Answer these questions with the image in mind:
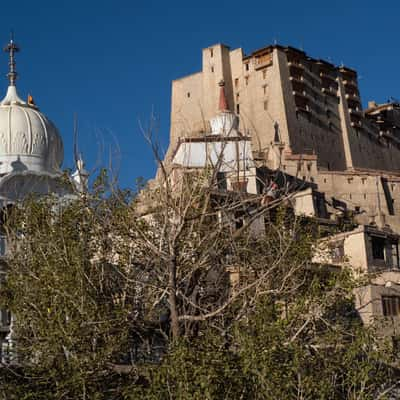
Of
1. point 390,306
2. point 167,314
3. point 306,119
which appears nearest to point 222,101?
point 306,119

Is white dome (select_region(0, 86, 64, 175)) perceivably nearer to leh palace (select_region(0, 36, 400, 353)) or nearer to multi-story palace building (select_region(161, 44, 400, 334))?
leh palace (select_region(0, 36, 400, 353))

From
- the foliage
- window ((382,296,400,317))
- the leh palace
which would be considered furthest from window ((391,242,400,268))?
the foliage

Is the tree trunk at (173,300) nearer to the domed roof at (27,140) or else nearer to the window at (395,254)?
the domed roof at (27,140)

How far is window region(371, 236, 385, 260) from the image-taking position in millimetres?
32625

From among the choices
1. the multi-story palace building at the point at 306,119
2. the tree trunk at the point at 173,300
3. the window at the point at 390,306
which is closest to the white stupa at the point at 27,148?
the window at the point at 390,306

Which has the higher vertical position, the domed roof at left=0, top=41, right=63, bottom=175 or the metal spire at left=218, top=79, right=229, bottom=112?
the metal spire at left=218, top=79, right=229, bottom=112

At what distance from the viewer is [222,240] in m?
18.0

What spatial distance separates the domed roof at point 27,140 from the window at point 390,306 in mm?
11083

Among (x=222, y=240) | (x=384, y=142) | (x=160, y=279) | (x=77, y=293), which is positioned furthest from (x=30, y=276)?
(x=384, y=142)

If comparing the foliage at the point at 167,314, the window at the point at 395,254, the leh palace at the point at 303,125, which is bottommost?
the foliage at the point at 167,314

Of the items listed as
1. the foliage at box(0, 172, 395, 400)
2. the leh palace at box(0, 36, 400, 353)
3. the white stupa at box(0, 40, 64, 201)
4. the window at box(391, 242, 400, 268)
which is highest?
the leh palace at box(0, 36, 400, 353)

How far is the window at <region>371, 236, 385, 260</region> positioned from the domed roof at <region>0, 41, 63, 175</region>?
11.7 meters

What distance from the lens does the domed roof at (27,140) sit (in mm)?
28328

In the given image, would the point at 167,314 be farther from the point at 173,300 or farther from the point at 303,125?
the point at 303,125
